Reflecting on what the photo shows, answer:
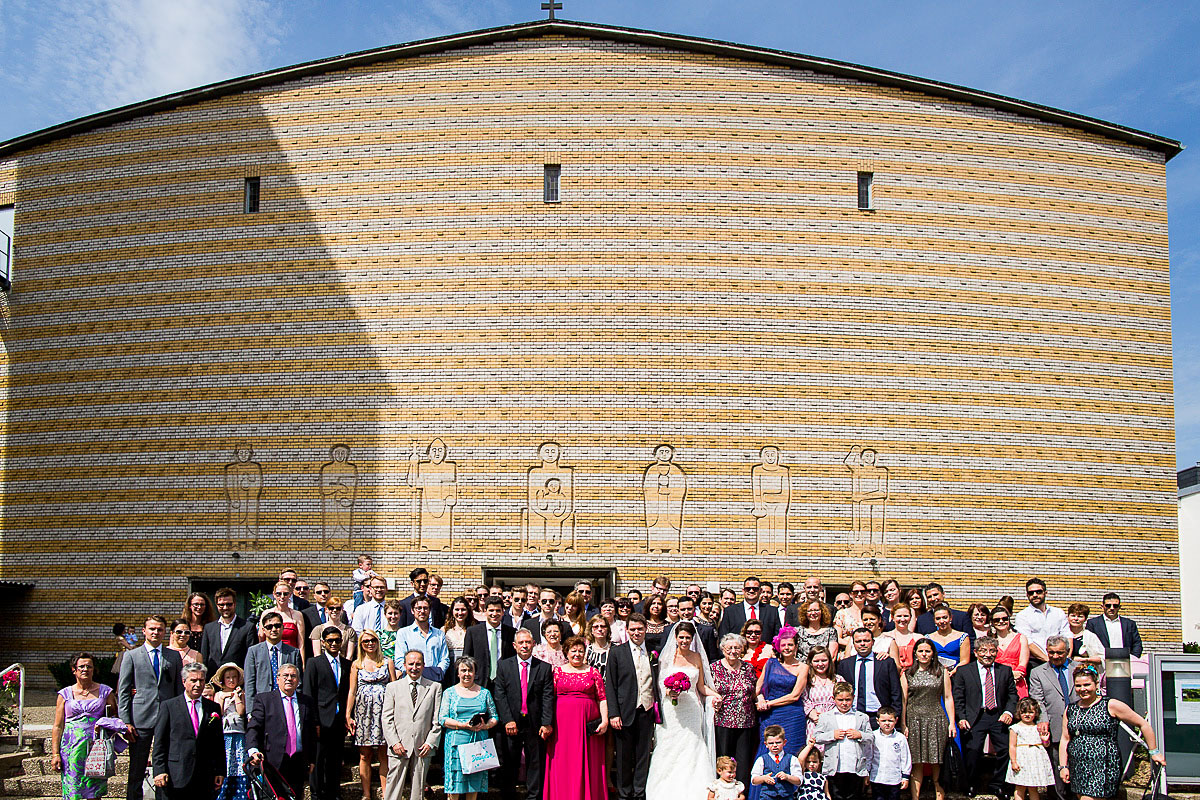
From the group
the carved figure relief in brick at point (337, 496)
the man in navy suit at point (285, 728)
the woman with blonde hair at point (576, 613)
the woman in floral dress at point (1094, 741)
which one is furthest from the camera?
the carved figure relief in brick at point (337, 496)

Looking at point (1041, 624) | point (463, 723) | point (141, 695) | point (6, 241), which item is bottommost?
point (463, 723)

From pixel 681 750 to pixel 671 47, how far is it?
41.8 ft

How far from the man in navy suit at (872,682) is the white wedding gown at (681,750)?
145cm

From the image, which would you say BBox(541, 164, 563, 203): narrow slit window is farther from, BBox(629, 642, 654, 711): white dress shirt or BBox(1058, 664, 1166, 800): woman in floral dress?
BBox(1058, 664, 1166, 800): woman in floral dress

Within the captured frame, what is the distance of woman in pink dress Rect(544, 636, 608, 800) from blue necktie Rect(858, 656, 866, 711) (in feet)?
7.92

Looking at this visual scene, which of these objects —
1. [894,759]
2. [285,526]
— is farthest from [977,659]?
[285,526]

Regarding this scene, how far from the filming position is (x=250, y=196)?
1792 cm

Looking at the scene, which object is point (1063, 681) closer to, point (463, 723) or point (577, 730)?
point (577, 730)

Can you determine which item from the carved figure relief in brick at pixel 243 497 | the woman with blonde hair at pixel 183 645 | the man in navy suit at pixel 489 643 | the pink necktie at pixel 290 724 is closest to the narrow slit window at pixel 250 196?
the carved figure relief in brick at pixel 243 497

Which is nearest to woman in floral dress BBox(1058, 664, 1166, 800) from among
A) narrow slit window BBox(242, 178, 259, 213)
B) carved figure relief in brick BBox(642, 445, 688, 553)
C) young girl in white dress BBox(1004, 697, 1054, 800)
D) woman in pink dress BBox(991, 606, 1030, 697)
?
young girl in white dress BBox(1004, 697, 1054, 800)

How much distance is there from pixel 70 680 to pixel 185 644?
26.7ft

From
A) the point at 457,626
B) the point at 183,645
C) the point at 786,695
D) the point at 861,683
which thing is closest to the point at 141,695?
the point at 183,645

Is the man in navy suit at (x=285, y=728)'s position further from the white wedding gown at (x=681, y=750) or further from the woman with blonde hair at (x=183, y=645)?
the white wedding gown at (x=681, y=750)

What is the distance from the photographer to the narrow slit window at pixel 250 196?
17828 mm
